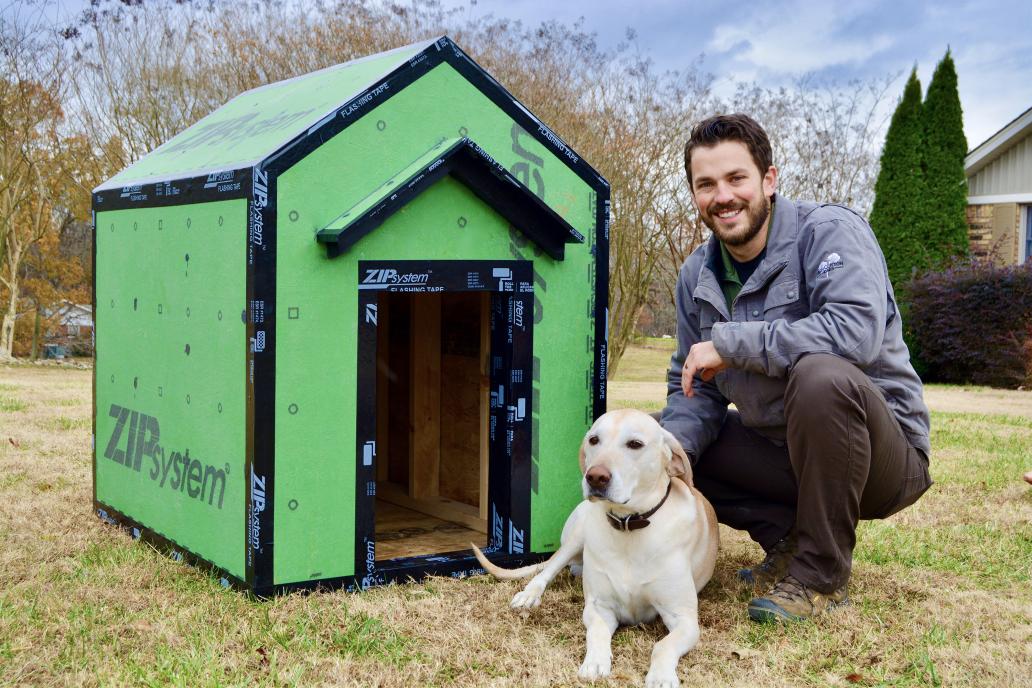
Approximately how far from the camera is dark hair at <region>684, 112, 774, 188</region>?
145 inches

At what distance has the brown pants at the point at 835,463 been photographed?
3.39 meters

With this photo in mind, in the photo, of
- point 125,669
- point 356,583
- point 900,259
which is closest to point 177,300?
point 356,583

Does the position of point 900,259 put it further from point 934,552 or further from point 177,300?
point 177,300

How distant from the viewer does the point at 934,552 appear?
14.8 feet

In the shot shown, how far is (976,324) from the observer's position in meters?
14.8

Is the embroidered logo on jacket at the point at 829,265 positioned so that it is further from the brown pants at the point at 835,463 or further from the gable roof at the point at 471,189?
the gable roof at the point at 471,189

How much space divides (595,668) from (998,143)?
16.1 metres

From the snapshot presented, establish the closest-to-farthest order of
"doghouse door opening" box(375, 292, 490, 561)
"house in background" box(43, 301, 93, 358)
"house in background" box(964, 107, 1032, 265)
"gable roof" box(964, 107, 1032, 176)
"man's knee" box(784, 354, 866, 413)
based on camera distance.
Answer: "man's knee" box(784, 354, 866, 413) < "doghouse door opening" box(375, 292, 490, 561) < "gable roof" box(964, 107, 1032, 176) < "house in background" box(964, 107, 1032, 265) < "house in background" box(43, 301, 93, 358)

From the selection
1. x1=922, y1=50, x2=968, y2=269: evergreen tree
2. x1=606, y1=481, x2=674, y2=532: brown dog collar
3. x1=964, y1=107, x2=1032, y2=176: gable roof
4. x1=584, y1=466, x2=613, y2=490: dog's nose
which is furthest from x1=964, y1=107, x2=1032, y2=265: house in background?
x1=584, y1=466, x2=613, y2=490: dog's nose

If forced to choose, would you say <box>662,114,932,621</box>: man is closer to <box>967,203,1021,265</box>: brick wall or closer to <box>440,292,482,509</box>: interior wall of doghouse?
<box>440,292,482,509</box>: interior wall of doghouse

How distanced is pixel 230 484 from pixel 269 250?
0.87 m

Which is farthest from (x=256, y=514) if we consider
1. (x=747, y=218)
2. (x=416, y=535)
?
(x=747, y=218)

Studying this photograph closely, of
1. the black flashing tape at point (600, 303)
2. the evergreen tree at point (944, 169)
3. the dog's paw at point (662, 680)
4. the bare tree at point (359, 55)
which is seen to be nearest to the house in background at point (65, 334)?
the bare tree at point (359, 55)

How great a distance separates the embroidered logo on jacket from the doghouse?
104cm
